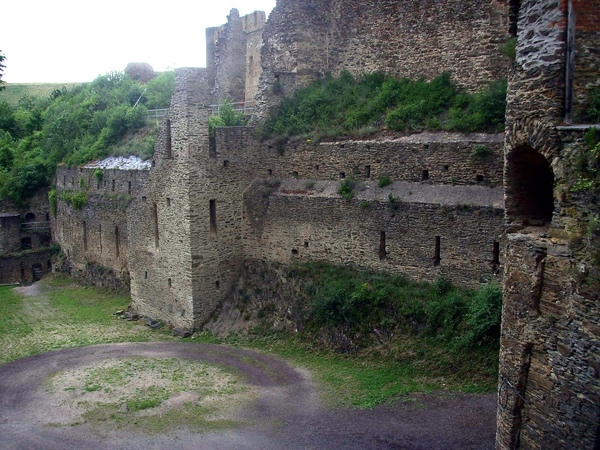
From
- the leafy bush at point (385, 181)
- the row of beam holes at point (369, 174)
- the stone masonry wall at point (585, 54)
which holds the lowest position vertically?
the leafy bush at point (385, 181)

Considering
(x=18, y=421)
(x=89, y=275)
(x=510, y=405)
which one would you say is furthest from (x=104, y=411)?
(x=89, y=275)

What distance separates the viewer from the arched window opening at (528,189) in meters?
10.8

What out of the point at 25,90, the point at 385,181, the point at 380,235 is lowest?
the point at 380,235

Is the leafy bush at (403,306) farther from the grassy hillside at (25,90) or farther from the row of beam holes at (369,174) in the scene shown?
the grassy hillside at (25,90)

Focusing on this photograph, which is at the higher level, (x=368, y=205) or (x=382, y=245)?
(x=368, y=205)

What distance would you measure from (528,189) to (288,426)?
7.83 metres

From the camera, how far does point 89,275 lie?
3184 cm

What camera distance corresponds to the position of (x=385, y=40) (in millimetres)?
24031

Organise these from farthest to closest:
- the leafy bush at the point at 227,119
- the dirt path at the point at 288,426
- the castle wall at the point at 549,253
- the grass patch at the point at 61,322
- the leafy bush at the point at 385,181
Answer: the leafy bush at the point at 227,119, the grass patch at the point at 61,322, the leafy bush at the point at 385,181, the dirt path at the point at 288,426, the castle wall at the point at 549,253

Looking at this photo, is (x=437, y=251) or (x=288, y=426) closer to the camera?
(x=288, y=426)

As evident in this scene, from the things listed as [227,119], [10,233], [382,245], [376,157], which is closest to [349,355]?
[382,245]

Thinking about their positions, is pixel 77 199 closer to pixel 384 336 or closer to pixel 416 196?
pixel 416 196

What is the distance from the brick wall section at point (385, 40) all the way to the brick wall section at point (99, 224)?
7.70 meters

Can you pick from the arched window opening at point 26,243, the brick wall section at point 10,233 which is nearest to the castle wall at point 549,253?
the brick wall section at point 10,233
